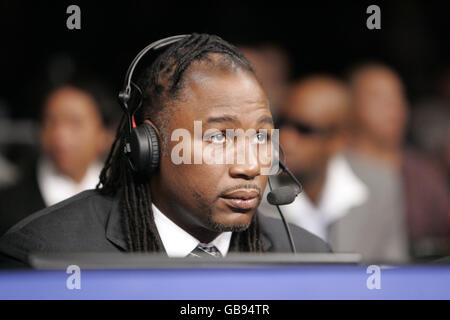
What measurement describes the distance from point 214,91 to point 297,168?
402mm

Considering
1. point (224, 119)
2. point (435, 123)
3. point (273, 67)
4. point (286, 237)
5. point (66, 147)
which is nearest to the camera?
point (224, 119)

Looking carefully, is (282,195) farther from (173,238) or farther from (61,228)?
(61,228)

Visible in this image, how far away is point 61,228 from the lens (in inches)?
45.4

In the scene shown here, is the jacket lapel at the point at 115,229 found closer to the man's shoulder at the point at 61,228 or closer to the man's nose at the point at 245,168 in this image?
the man's shoulder at the point at 61,228

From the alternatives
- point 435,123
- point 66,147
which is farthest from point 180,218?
point 435,123

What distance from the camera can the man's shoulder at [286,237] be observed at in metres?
1.23

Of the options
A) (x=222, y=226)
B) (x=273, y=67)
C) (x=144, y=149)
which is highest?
(x=273, y=67)

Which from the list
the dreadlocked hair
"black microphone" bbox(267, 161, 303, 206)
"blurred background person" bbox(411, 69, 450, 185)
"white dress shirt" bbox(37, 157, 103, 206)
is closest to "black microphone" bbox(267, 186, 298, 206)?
"black microphone" bbox(267, 161, 303, 206)

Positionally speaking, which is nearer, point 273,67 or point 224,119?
point 224,119

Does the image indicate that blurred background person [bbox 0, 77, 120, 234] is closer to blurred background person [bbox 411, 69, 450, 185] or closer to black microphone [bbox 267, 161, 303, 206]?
black microphone [bbox 267, 161, 303, 206]

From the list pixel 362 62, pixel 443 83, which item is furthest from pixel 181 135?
pixel 443 83

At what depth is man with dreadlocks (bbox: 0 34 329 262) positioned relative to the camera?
108 cm

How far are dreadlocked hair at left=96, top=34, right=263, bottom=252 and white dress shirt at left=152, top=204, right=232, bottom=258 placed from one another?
0.03 ft

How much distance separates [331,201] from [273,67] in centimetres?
41
